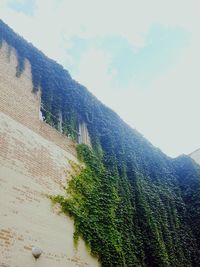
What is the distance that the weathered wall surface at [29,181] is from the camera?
22.2 feet

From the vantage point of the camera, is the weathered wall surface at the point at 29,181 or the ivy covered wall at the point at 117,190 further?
the ivy covered wall at the point at 117,190

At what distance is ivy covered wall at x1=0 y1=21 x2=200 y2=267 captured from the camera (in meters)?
9.02

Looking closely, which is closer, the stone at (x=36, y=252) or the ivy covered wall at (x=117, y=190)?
the stone at (x=36, y=252)

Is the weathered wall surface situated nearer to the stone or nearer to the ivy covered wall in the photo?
the stone

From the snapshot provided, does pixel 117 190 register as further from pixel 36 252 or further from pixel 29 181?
pixel 36 252

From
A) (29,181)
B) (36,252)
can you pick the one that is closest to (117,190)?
(29,181)

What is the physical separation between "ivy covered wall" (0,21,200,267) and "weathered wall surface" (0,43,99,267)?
443 mm

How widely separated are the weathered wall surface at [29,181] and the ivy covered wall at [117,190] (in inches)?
17.4

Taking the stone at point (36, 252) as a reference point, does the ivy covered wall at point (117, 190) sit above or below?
above

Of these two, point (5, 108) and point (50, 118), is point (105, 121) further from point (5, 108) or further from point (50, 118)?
point (5, 108)

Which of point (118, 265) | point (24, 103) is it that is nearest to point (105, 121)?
point (24, 103)

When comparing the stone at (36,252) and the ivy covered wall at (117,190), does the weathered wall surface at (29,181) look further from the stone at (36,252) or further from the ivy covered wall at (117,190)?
the ivy covered wall at (117,190)

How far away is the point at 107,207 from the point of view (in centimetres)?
967

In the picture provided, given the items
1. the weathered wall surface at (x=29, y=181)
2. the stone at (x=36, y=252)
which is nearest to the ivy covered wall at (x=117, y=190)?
the weathered wall surface at (x=29, y=181)
